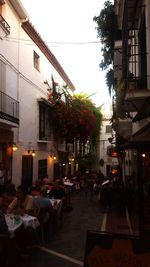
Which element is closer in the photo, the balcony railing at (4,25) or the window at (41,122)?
the balcony railing at (4,25)

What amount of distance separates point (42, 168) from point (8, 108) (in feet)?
26.3

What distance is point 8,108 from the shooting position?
574 inches

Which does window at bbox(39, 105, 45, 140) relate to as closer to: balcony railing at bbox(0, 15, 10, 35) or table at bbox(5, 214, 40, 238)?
balcony railing at bbox(0, 15, 10, 35)

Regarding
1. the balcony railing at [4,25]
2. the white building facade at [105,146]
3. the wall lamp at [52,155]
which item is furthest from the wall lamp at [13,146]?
the white building facade at [105,146]

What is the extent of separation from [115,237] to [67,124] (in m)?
20.4

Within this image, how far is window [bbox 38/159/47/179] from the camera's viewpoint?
21059 mm

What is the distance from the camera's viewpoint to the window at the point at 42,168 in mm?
21059

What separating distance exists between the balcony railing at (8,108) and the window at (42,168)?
6.11 metres

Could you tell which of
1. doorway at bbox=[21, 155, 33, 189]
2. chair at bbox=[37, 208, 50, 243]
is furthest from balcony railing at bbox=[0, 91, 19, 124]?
chair at bbox=[37, 208, 50, 243]

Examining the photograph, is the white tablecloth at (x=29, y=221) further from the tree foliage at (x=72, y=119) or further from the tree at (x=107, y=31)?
the tree foliage at (x=72, y=119)

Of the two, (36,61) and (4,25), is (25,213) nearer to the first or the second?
(4,25)

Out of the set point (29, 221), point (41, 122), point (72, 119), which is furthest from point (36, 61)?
point (29, 221)

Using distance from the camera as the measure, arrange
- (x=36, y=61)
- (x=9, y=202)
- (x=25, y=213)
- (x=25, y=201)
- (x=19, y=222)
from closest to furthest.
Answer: (x=19, y=222) < (x=25, y=213) < (x=9, y=202) < (x=25, y=201) < (x=36, y=61)

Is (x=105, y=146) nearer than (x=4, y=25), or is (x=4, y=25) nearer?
(x=4, y=25)
